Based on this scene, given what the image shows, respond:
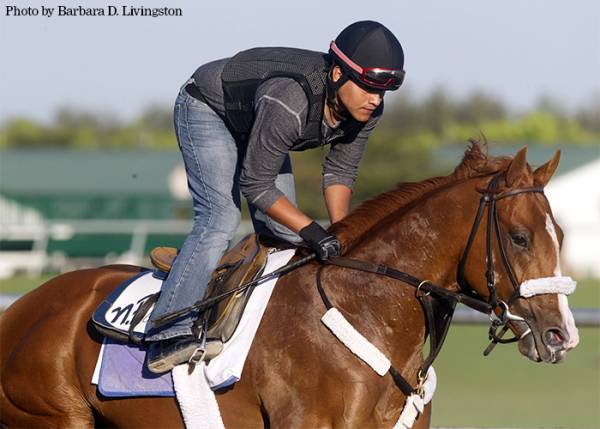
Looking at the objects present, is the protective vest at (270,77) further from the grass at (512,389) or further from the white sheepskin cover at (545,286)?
the grass at (512,389)

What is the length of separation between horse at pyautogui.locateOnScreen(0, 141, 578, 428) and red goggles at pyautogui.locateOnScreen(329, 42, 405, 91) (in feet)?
1.39

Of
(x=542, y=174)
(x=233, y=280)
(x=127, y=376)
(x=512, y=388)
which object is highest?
(x=542, y=174)

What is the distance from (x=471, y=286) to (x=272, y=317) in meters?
0.82

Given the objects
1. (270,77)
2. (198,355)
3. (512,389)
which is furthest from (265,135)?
(512,389)

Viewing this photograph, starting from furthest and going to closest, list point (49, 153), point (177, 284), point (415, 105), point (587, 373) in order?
point (415, 105), point (49, 153), point (587, 373), point (177, 284)

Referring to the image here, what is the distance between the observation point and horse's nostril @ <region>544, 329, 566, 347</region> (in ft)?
13.5

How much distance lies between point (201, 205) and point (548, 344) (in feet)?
5.29

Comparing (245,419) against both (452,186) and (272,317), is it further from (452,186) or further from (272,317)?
(452,186)

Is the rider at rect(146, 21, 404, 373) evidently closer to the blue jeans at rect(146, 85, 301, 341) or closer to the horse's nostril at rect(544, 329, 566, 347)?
the blue jeans at rect(146, 85, 301, 341)

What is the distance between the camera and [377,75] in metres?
4.43

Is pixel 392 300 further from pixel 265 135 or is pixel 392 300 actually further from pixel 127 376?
pixel 127 376

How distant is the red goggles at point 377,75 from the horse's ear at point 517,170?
0.58m

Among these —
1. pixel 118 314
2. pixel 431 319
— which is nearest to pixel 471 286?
pixel 431 319

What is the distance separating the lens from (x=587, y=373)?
10.9 meters
